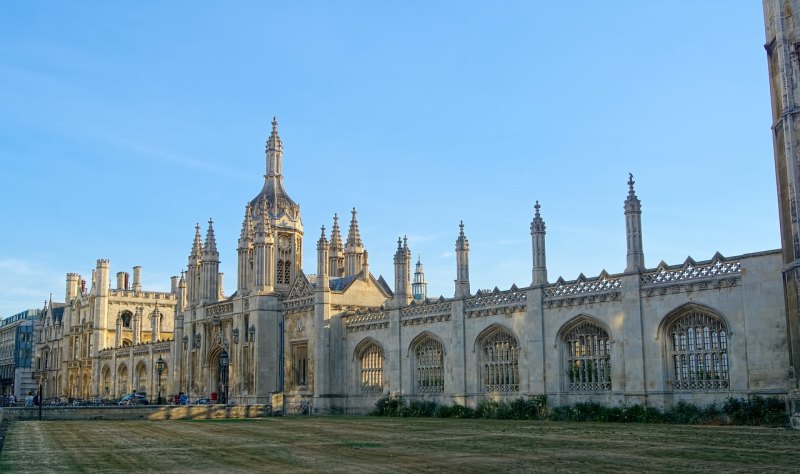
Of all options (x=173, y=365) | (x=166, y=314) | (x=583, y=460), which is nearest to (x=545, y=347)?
(x=583, y=460)

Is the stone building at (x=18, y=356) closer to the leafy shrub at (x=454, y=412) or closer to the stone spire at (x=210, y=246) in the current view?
the stone spire at (x=210, y=246)

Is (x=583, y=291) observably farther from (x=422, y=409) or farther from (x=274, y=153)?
(x=274, y=153)

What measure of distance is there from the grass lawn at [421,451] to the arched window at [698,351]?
4.86m

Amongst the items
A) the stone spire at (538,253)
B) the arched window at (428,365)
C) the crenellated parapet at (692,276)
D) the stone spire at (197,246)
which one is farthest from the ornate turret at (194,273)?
the crenellated parapet at (692,276)

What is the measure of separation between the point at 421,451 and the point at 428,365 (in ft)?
80.4

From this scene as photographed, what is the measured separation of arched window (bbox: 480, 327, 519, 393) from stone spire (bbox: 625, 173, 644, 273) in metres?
7.31

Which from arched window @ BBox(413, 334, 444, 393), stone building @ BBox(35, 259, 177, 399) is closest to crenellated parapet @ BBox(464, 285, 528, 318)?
arched window @ BBox(413, 334, 444, 393)

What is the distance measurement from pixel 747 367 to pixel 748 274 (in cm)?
310

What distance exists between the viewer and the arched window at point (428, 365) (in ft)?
137

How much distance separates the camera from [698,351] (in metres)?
30.1

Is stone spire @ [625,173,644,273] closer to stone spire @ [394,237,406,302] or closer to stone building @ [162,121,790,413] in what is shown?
stone building @ [162,121,790,413]

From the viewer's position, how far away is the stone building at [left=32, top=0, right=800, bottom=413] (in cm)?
2761

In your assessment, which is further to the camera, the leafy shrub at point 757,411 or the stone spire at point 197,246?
the stone spire at point 197,246

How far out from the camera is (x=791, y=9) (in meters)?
27.2
